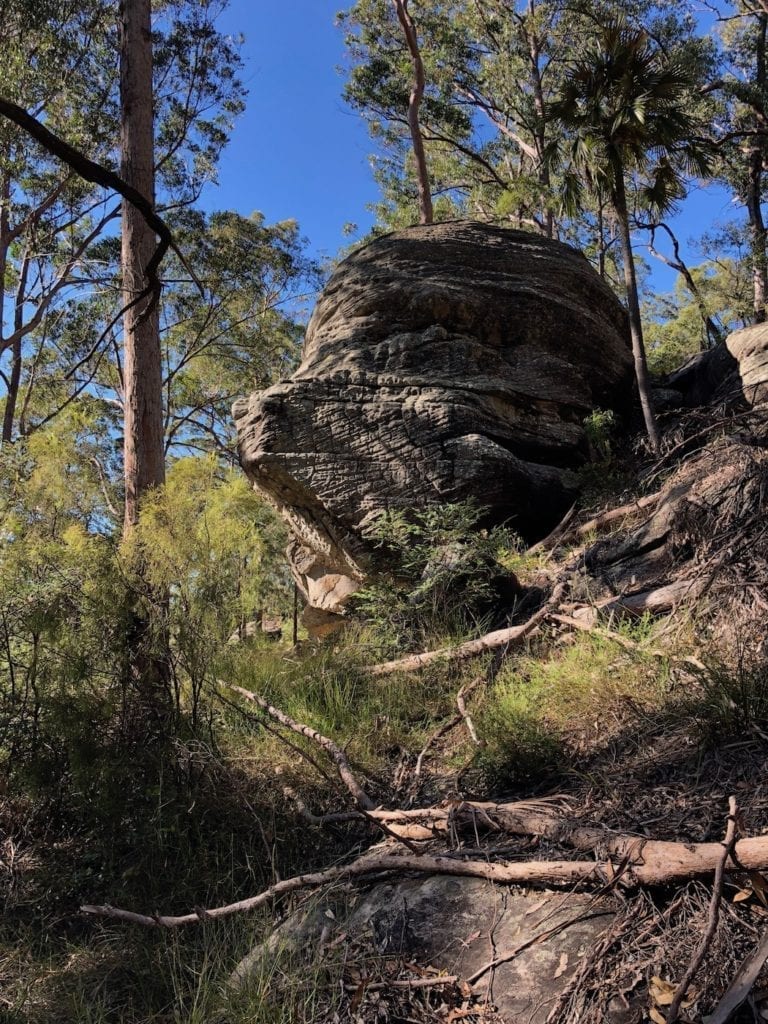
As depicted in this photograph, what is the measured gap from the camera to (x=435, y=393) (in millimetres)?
7480

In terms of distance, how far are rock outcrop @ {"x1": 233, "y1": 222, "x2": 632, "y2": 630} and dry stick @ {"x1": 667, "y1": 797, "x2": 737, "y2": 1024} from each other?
5094 millimetres

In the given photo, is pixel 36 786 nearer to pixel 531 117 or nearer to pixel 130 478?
pixel 130 478

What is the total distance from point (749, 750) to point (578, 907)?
3.43ft

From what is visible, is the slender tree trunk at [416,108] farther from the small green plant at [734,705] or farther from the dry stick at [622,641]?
the small green plant at [734,705]

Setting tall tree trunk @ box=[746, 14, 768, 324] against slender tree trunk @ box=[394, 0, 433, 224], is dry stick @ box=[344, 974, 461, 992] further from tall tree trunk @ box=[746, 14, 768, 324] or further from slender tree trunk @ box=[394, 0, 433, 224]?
tall tree trunk @ box=[746, 14, 768, 324]

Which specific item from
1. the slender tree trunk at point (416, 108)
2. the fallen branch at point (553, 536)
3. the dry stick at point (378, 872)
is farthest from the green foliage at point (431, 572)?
the slender tree trunk at point (416, 108)

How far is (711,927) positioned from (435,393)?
6.17 metres

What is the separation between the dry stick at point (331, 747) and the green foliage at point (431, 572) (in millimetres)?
1531

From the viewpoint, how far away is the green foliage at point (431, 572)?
19.0 ft

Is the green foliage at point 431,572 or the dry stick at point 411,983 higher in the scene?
the green foliage at point 431,572

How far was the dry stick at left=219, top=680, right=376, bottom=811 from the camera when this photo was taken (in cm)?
337

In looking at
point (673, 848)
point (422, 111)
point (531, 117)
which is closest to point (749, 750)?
point (673, 848)

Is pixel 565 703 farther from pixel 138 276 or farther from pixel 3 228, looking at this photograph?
pixel 3 228

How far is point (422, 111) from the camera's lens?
17.9m
